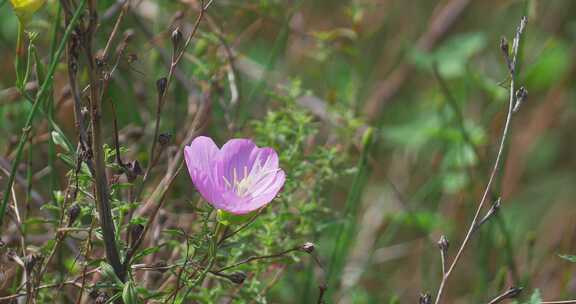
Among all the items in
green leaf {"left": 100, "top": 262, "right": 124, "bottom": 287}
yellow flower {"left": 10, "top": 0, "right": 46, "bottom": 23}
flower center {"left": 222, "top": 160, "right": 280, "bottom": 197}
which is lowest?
green leaf {"left": 100, "top": 262, "right": 124, "bottom": 287}

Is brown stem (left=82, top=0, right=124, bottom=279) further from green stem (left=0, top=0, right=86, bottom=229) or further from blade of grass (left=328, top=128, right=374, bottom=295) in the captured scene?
blade of grass (left=328, top=128, right=374, bottom=295)

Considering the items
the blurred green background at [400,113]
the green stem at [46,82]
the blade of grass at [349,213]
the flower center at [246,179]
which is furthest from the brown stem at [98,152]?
the blade of grass at [349,213]

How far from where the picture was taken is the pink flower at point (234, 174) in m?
0.73

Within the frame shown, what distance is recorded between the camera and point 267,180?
0.82m

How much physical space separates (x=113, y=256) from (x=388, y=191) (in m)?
1.32

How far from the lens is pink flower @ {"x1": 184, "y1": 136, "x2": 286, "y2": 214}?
0.73 meters

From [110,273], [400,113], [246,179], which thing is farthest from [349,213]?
[400,113]

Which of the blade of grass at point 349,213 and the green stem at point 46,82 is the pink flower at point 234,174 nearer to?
the green stem at point 46,82

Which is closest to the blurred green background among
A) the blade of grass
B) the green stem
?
the blade of grass

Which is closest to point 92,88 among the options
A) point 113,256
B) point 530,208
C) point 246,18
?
point 113,256

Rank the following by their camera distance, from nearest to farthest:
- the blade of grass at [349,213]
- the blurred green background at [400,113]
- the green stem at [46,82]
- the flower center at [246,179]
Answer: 1. the green stem at [46,82]
2. the flower center at [246,179]
3. the blade of grass at [349,213]
4. the blurred green background at [400,113]

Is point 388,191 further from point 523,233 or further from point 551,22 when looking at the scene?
point 551,22

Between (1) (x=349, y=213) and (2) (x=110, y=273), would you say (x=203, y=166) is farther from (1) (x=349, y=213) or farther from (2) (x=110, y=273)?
(1) (x=349, y=213)

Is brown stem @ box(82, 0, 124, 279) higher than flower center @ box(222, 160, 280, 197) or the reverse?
the reverse
